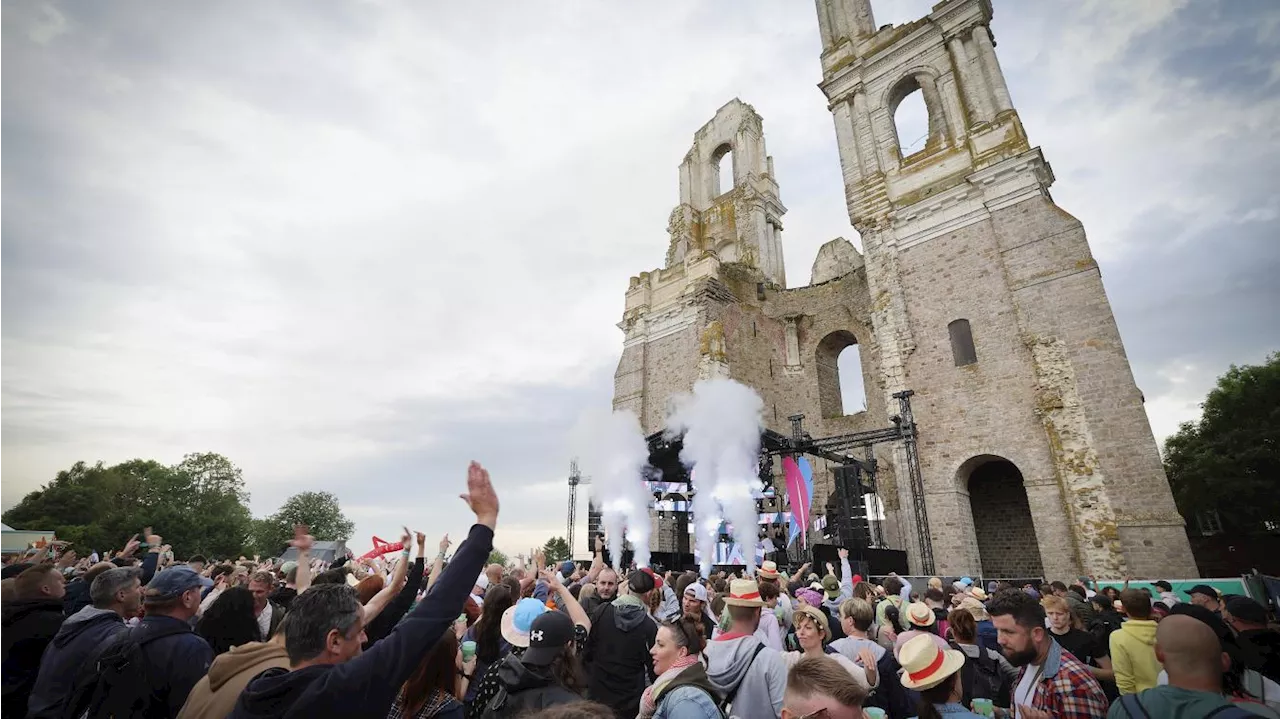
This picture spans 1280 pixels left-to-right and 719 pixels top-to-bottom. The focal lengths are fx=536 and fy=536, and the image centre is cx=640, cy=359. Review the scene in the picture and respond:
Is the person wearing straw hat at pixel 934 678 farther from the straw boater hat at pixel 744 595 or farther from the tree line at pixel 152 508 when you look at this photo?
the tree line at pixel 152 508

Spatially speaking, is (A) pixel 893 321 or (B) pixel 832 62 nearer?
(A) pixel 893 321

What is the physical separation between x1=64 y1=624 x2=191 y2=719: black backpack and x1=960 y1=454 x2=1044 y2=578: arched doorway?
19087mm

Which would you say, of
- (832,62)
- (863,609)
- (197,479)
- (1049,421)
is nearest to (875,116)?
(832,62)

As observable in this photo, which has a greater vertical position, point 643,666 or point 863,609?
point 863,609

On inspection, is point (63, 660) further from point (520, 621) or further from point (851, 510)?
point (851, 510)

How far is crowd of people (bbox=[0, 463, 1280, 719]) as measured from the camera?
1884mm

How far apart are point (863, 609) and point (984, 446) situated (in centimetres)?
1327

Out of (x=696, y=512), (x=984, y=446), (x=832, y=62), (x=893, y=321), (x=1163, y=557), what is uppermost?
(x=832, y=62)

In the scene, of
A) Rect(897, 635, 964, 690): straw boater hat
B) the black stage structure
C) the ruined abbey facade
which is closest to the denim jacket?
Rect(897, 635, 964, 690): straw boater hat

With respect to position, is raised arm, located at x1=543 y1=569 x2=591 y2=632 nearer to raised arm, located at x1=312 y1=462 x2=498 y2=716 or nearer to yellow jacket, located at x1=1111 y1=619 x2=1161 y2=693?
raised arm, located at x1=312 y1=462 x2=498 y2=716

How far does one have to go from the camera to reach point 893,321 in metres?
17.2

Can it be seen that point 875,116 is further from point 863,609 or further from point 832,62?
point 863,609

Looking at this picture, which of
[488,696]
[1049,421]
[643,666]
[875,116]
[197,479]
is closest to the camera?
[488,696]

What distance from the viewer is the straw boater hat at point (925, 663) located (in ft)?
7.87
